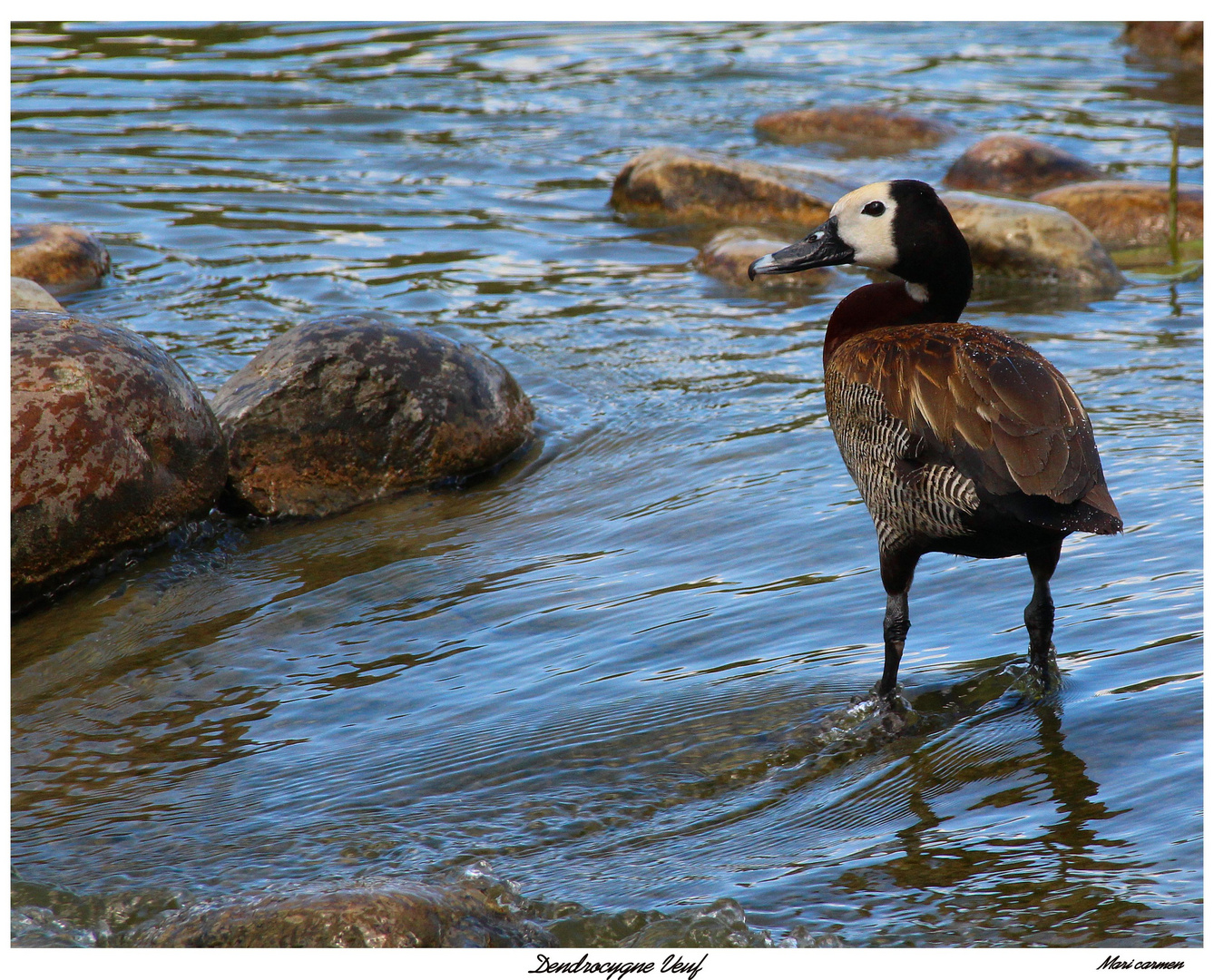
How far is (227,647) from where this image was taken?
4.99 meters

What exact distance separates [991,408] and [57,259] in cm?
766

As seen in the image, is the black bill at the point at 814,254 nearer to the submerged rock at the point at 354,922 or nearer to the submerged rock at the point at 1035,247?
the submerged rock at the point at 354,922

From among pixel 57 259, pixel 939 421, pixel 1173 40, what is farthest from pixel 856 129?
pixel 939 421

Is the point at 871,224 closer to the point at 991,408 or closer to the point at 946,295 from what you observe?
the point at 946,295

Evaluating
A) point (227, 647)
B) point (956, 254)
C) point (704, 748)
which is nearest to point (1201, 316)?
point (956, 254)

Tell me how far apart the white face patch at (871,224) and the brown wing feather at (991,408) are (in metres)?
0.47

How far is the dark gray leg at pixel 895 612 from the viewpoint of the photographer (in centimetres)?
428

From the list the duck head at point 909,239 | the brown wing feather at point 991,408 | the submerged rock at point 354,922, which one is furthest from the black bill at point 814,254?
the submerged rock at point 354,922

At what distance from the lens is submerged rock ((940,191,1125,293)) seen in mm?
9766

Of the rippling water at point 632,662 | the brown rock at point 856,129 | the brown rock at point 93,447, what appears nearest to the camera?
the rippling water at point 632,662

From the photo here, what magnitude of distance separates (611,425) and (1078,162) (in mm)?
7724

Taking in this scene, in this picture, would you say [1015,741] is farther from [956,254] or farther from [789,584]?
[956,254]
